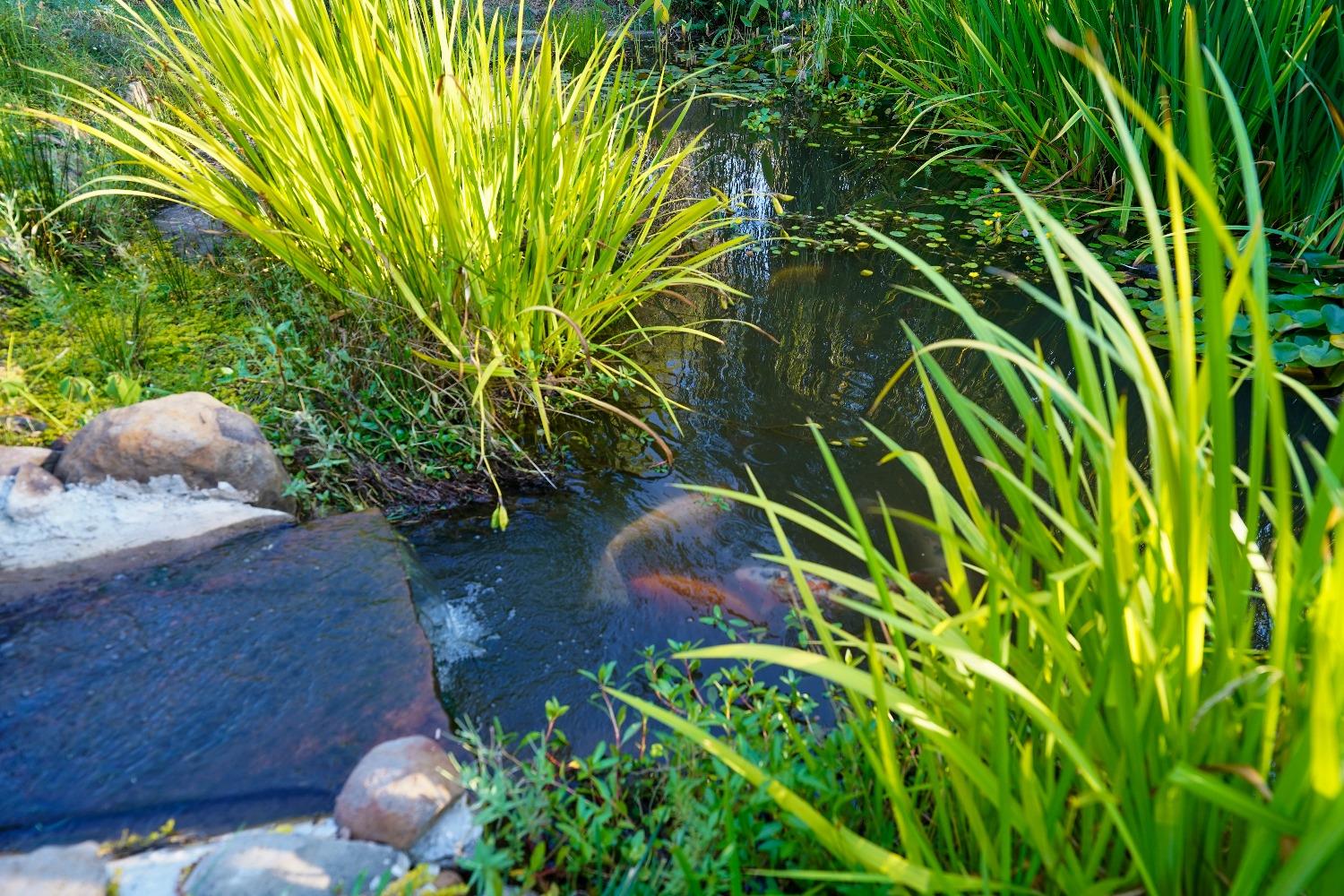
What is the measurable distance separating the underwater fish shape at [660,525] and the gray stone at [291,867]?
98 cm

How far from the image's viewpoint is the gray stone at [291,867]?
4.02ft

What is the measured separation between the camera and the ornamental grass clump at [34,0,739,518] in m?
2.35

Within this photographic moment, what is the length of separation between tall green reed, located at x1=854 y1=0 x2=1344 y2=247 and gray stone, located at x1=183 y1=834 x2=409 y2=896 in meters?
2.78

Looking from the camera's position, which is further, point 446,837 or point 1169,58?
point 1169,58

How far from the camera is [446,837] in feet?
4.48

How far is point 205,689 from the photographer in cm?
158

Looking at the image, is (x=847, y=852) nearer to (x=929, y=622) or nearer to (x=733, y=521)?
→ (x=929, y=622)

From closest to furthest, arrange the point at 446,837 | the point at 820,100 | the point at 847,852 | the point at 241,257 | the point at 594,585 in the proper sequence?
the point at 847,852, the point at 446,837, the point at 594,585, the point at 241,257, the point at 820,100

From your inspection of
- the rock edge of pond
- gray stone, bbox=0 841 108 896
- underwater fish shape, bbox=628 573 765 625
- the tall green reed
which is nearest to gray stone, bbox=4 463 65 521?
the rock edge of pond

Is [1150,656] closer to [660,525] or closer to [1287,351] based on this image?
[660,525]

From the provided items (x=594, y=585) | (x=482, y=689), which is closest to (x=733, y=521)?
(x=594, y=585)

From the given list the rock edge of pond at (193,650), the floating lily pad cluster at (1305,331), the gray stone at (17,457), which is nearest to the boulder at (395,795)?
the rock edge of pond at (193,650)

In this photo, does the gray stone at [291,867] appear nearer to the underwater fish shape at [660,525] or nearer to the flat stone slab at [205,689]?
the flat stone slab at [205,689]

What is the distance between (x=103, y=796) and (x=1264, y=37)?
4249 millimetres
